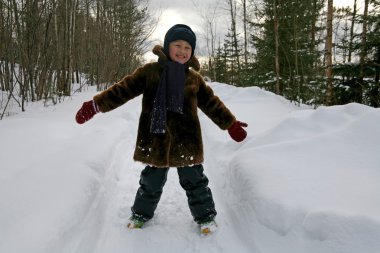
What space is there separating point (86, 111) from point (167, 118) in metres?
0.62

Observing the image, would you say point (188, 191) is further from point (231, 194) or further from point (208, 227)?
point (231, 194)

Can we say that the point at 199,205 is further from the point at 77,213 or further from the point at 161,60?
the point at 161,60

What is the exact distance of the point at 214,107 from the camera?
2.56 m

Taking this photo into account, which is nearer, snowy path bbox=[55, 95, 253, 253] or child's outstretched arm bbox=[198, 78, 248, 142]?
snowy path bbox=[55, 95, 253, 253]

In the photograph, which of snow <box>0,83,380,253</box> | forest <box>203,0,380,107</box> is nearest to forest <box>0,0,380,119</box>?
forest <box>203,0,380,107</box>

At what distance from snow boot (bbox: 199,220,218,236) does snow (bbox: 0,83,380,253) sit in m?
0.05

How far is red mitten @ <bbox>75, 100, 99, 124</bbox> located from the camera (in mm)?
2264

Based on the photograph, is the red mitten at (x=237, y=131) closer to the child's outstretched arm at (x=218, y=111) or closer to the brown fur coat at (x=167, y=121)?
the child's outstretched arm at (x=218, y=111)

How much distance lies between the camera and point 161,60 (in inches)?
91.1

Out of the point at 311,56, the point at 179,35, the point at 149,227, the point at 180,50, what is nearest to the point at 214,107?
the point at 180,50

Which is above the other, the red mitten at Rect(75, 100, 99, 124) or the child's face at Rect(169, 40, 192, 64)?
the child's face at Rect(169, 40, 192, 64)

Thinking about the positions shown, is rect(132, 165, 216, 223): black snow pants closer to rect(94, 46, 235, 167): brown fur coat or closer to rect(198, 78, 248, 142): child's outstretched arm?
rect(94, 46, 235, 167): brown fur coat

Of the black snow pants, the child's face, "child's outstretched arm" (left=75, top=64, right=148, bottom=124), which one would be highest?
the child's face

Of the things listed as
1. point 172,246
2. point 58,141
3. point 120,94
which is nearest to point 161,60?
point 120,94
